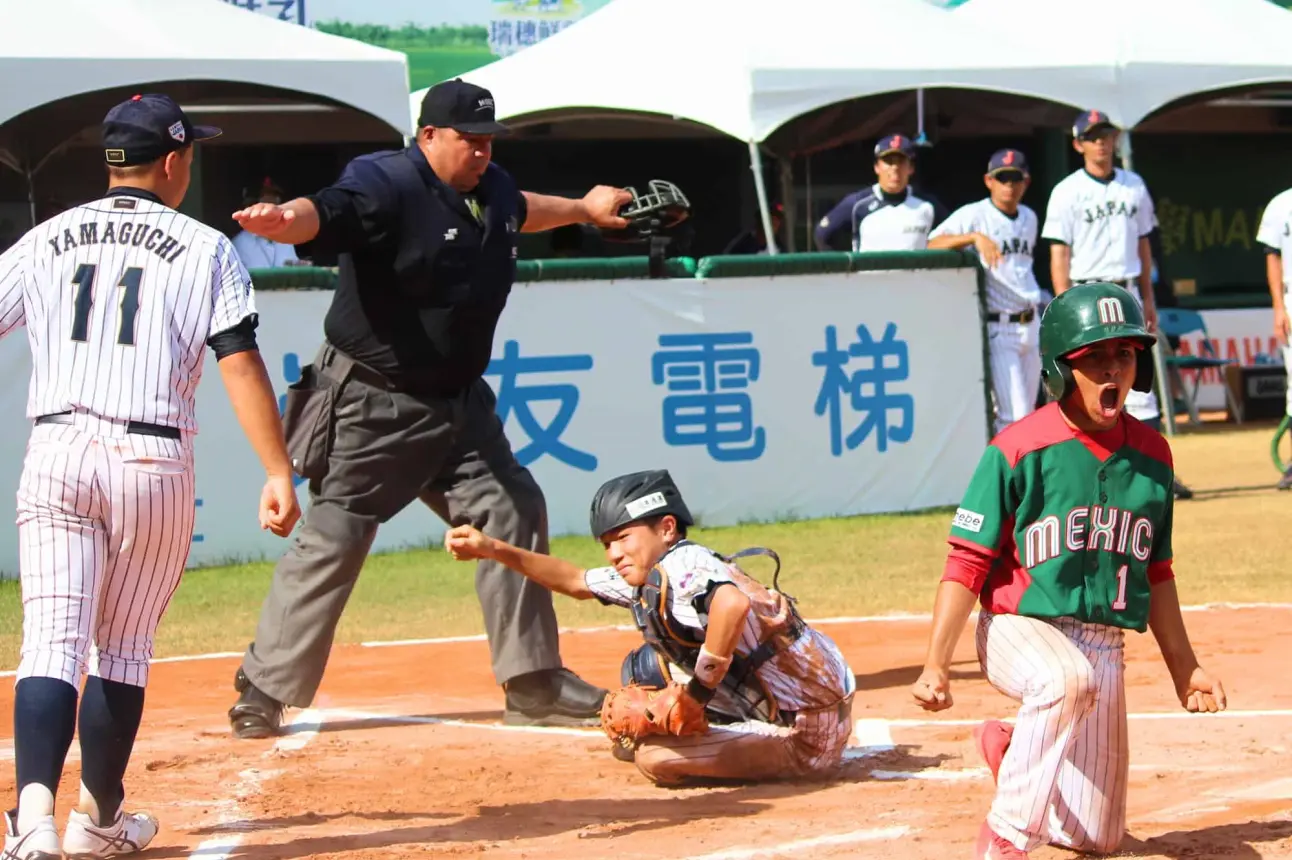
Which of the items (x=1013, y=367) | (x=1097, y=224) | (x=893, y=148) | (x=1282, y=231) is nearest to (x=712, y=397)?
(x=1013, y=367)

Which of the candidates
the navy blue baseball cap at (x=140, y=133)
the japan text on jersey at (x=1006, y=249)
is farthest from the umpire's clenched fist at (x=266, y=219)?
the japan text on jersey at (x=1006, y=249)

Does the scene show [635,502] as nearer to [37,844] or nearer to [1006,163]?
[37,844]

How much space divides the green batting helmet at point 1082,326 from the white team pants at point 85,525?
7.28 feet

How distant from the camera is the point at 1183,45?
17.2 m

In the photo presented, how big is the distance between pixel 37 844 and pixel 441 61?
692 inches

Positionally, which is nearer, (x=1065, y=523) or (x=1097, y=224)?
(x=1065, y=523)

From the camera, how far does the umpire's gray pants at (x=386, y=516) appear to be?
21.8ft

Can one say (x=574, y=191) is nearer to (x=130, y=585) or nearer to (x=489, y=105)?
(x=489, y=105)

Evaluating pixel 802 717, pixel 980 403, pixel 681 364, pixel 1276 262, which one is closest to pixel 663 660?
pixel 802 717

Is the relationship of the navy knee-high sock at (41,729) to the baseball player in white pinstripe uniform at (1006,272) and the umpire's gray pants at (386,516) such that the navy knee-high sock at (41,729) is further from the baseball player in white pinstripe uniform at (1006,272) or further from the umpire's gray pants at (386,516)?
the baseball player in white pinstripe uniform at (1006,272)

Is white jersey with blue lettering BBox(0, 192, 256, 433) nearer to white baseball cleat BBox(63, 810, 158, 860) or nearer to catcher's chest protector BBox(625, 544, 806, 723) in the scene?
white baseball cleat BBox(63, 810, 158, 860)

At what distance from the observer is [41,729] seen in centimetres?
461

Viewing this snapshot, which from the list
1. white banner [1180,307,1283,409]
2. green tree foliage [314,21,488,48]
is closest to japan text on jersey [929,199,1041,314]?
white banner [1180,307,1283,409]

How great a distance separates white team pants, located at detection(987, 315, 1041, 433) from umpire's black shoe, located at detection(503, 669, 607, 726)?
19.0 feet
